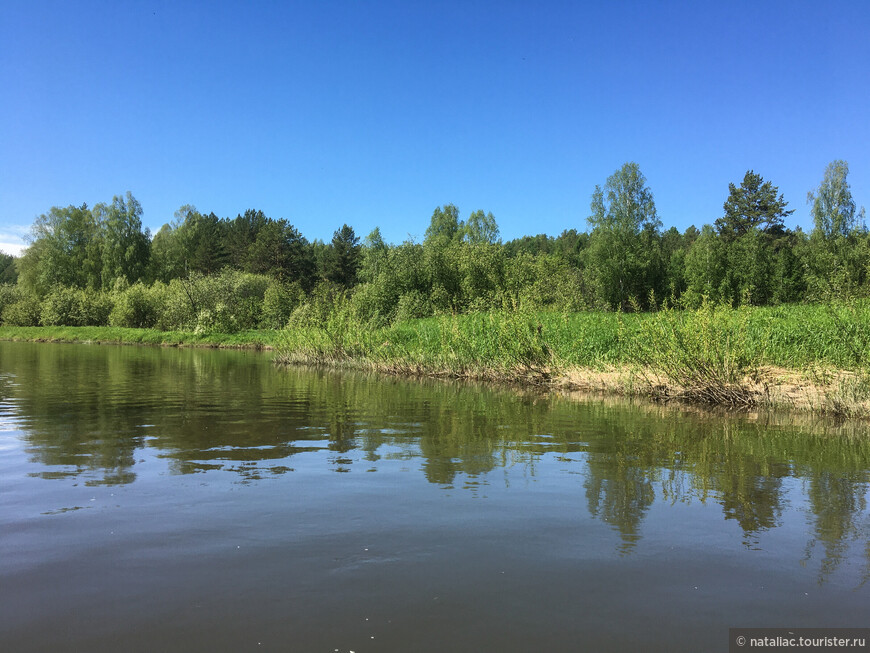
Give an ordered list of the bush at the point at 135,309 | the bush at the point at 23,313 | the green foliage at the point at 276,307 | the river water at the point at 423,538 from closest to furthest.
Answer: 1. the river water at the point at 423,538
2. the green foliage at the point at 276,307
3. the bush at the point at 135,309
4. the bush at the point at 23,313

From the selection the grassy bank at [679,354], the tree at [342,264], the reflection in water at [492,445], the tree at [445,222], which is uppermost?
the tree at [445,222]

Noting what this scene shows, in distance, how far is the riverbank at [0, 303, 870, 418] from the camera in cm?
1692

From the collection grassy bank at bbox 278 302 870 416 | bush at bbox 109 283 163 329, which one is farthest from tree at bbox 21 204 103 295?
grassy bank at bbox 278 302 870 416

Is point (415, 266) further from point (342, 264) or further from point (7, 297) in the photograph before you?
point (7, 297)

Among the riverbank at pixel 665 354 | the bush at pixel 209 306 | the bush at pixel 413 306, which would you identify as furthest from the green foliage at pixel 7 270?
the riverbank at pixel 665 354

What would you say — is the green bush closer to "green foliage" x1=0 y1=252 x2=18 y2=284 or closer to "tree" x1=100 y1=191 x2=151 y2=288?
"tree" x1=100 y1=191 x2=151 y2=288

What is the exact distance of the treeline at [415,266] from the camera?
1998 inches

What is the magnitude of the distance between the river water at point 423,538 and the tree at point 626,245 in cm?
6332

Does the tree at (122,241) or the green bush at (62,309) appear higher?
the tree at (122,241)

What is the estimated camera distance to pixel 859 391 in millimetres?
15172

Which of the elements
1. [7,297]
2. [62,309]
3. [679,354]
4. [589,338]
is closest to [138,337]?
[62,309]

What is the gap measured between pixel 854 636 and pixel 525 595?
7.75ft

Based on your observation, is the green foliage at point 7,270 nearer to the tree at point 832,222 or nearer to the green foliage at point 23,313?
the green foliage at point 23,313

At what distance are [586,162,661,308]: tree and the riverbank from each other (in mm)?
45763
